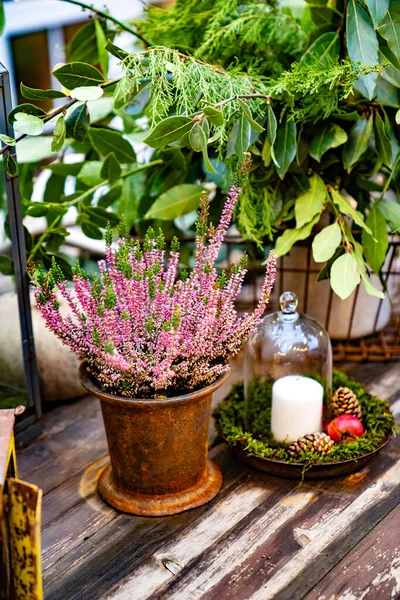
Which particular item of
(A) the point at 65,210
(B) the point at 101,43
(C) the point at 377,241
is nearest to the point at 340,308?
(C) the point at 377,241

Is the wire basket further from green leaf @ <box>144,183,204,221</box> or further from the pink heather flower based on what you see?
the pink heather flower

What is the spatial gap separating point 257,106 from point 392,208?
11.9 inches

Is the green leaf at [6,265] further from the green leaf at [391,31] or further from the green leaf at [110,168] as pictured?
the green leaf at [391,31]

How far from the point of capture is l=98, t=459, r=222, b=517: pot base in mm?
967

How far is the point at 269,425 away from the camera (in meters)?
1.10

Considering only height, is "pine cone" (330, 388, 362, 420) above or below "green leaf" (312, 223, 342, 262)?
below

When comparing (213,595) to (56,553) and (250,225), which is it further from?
(250,225)

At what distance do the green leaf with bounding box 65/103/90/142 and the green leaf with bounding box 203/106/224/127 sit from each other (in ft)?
0.64

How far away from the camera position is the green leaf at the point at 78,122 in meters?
0.97

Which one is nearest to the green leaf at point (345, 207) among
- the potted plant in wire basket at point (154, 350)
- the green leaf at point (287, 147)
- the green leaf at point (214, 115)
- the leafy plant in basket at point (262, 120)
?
the leafy plant in basket at point (262, 120)

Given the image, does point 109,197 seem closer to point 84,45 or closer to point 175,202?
point 175,202

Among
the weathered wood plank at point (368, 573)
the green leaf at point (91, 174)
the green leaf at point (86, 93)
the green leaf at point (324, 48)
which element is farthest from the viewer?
the green leaf at point (91, 174)

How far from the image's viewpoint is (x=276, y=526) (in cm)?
94

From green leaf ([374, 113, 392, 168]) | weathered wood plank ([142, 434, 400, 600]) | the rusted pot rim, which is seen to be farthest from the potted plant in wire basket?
green leaf ([374, 113, 392, 168])
